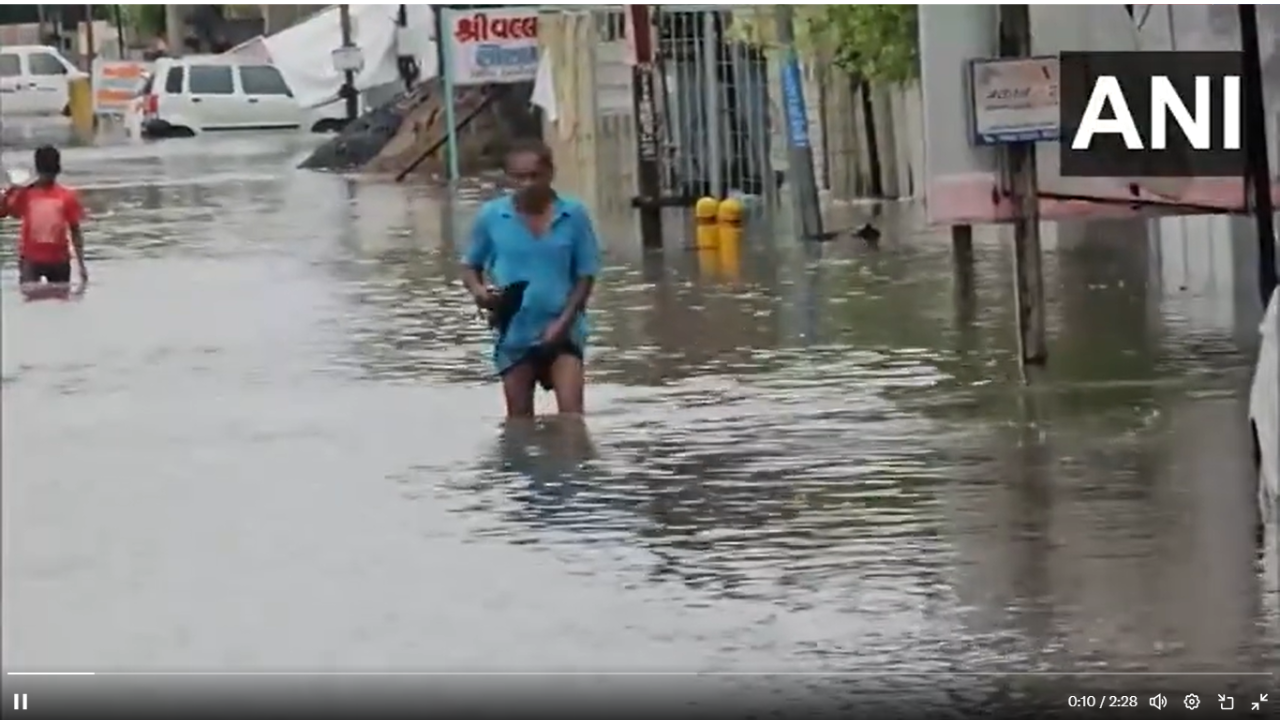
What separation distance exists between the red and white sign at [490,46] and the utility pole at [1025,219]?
645 cm

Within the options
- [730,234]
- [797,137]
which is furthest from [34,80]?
[797,137]

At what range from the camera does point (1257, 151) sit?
9.01 metres

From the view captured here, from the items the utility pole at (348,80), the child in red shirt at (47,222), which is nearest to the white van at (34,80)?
the child in red shirt at (47,222)

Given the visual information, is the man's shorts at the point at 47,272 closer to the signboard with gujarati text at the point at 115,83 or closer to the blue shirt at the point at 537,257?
the signboard with gujarati text at the point at 115,83

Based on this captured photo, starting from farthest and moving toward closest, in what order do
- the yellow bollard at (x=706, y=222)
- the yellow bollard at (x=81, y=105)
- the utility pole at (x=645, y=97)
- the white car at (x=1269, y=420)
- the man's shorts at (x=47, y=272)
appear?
the utility pole at (x=645, y=97), the yellow bollard at (x=706, y=222), the man's shorts at (x=47, y=272), the yellow bollard at (x=81, y=105), the white car at (x=1269, y=420)

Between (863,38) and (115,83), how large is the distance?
7793mm

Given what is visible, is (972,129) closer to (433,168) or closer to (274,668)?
(274,668)

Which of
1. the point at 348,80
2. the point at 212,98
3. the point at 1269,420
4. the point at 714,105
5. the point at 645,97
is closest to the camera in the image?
the point at 1269,420

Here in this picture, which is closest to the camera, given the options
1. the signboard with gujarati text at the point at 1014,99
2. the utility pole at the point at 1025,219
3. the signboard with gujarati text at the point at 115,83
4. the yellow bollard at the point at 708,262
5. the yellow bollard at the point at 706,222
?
the signboard with gujarati text at the point at 115,83

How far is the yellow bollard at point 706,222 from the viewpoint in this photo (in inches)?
585

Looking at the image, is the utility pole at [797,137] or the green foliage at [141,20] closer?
the green foliage at [141,20]

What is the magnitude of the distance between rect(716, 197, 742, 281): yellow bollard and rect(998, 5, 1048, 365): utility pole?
3.40 metres

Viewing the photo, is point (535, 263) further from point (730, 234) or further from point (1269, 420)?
point (730, 234)
